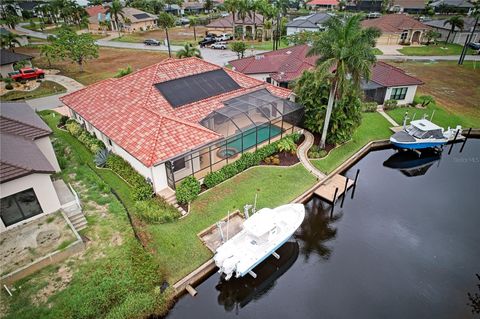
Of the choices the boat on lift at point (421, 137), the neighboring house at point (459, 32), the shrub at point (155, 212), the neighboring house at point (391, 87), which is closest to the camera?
the shrub at point (155, 212)

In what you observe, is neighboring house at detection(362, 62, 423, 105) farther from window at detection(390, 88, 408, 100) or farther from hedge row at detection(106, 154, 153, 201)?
hedge row at detection(106, 154, 153, 201)

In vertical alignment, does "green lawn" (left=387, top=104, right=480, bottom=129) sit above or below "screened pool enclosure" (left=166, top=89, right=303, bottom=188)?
below

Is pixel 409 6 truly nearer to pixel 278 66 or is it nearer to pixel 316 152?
pixel 278 66

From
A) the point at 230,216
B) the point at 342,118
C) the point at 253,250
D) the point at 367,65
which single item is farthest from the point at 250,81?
the point at 253,250

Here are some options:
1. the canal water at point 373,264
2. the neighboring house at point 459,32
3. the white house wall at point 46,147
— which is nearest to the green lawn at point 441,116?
the canal water at point 373,264

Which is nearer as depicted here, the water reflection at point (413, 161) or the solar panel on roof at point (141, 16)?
the water reflection at point (413, 161)

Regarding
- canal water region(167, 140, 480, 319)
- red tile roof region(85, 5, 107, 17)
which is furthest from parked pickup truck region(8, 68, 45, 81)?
red tile roof region(85, 5, 107, 17)

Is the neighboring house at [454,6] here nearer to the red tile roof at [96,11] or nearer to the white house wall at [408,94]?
the white house wall at [408,94]
